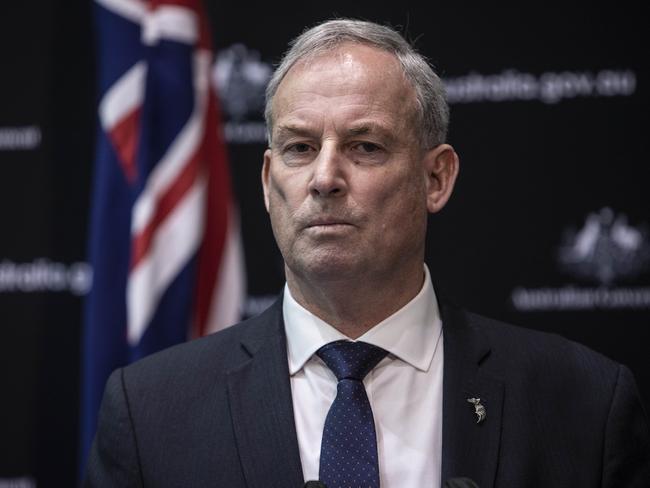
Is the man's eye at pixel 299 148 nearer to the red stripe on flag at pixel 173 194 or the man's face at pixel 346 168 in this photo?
the man's face at pixel 346 168

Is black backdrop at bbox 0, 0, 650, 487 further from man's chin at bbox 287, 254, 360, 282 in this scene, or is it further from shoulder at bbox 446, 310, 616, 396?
man's chin at bbox 287, 254, 360, 282

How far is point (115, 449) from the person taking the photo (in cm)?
234

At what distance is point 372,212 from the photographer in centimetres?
233

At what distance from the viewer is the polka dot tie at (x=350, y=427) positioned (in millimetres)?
2176

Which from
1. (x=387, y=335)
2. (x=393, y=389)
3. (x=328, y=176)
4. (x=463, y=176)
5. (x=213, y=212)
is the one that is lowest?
(x=393, y=389)

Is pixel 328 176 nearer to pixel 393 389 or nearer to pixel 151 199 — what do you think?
pixel 393 389

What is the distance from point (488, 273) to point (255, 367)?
193cm

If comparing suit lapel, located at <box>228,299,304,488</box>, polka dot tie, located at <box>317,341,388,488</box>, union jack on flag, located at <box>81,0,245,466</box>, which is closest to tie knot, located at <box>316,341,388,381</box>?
polka dot tie, located at <box>317,341,388,488</box>

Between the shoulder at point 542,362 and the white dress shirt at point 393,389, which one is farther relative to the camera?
the shoulder at point 542,362

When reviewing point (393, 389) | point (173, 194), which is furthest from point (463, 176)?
point (393, 389)

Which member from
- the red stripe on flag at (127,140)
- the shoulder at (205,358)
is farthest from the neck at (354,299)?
the red stripe on flag at (127,140)

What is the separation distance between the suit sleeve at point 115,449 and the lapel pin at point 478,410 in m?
0.81

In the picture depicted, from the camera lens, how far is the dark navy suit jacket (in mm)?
2240

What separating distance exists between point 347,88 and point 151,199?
157 centimetres
